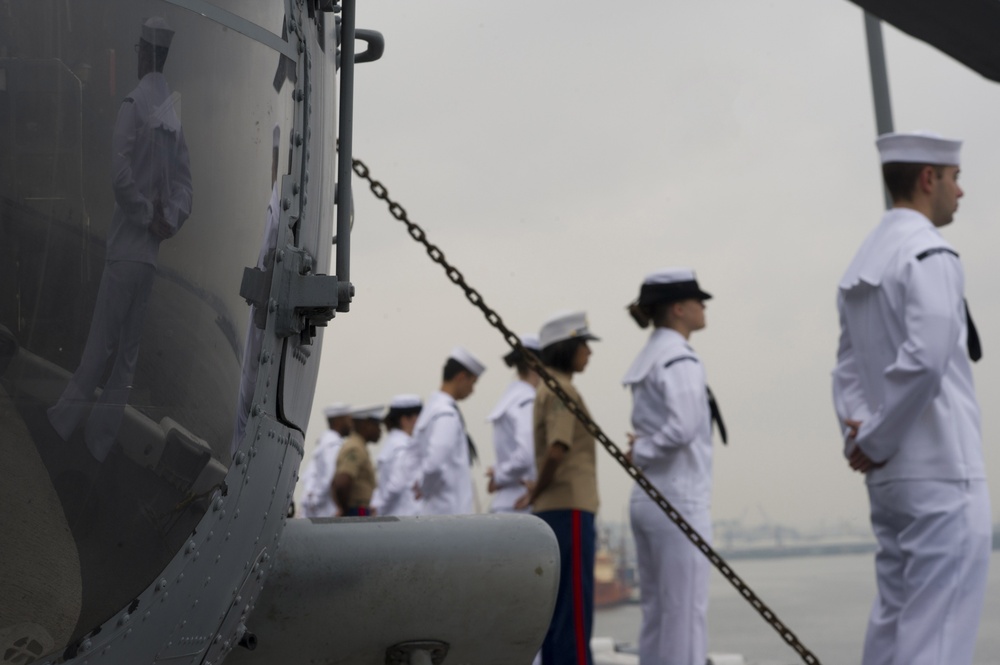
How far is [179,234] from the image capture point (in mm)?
1700

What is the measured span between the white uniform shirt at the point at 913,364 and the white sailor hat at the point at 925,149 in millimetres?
178

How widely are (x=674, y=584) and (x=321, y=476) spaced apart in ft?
38.9

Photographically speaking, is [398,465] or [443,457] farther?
[398,465]

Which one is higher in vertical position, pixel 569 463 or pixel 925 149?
pixel 925 149

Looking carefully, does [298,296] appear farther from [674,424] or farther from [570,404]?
[674,424]

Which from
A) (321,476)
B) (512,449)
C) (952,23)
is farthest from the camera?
(321,476)

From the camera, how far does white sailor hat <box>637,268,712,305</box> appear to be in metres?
5.40

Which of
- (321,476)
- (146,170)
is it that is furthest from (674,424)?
(321,476)

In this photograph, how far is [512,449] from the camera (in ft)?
23.0

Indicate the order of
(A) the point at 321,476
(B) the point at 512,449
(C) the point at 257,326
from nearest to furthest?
(C) the point at 257,326
(B) the point at 512,449
(A) the point at 321,476

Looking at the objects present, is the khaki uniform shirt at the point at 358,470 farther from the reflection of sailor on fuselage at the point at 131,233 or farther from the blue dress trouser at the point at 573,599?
the reflection of sailor on fuselage at the point at 131,233

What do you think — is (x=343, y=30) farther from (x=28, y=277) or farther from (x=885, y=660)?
(x=885, y=660)

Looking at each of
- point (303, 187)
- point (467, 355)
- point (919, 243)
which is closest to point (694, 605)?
point (919, 243)

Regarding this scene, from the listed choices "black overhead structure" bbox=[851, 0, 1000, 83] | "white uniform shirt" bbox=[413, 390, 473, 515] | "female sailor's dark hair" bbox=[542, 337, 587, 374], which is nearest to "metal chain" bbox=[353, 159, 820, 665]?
"black overhead structure" bbox=[851, 0, 1000, 83]
